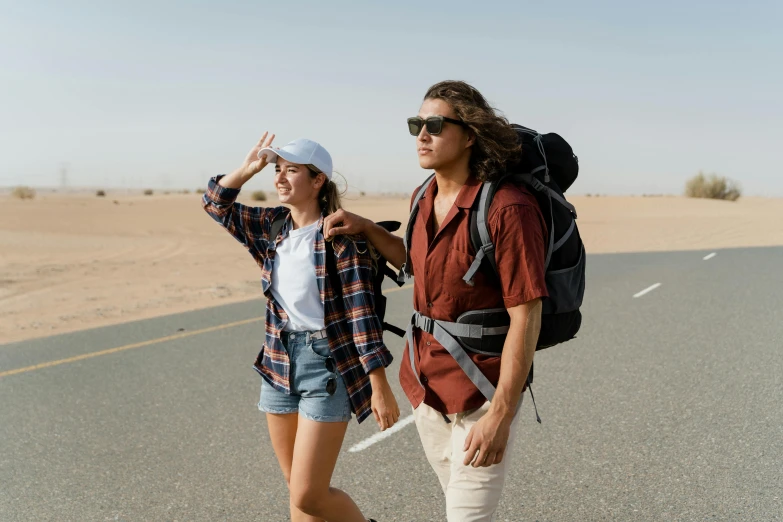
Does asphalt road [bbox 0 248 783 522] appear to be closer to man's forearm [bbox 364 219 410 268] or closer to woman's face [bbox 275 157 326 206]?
man's forearm [bbox 364 219 410 268]

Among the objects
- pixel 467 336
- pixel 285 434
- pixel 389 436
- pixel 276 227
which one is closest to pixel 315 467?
pixel 285 434

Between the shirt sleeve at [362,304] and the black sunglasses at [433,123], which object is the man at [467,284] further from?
the shirt sleeve at [362,304]

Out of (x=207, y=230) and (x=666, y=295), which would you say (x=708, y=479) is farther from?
(x=207, y=230)

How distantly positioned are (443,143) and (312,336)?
41.9 inches

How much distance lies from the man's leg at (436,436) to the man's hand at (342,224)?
765mm

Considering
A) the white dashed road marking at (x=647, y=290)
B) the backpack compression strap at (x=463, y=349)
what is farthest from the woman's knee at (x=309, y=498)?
the white dashed road marking at (x=647, y=290)

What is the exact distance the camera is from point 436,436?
3.29 meters

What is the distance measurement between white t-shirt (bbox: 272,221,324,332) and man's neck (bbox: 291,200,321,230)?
0.13 feet

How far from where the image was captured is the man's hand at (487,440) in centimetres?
291

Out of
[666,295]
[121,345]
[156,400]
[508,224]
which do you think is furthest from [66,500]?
[666,295]

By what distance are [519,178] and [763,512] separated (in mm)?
2872

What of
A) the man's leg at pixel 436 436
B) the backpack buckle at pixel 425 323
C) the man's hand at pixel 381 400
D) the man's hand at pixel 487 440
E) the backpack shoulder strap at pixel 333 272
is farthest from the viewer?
the backpack shoulder strap at pixel 333 272

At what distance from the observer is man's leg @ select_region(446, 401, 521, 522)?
305cm

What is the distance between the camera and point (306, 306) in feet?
11.9
